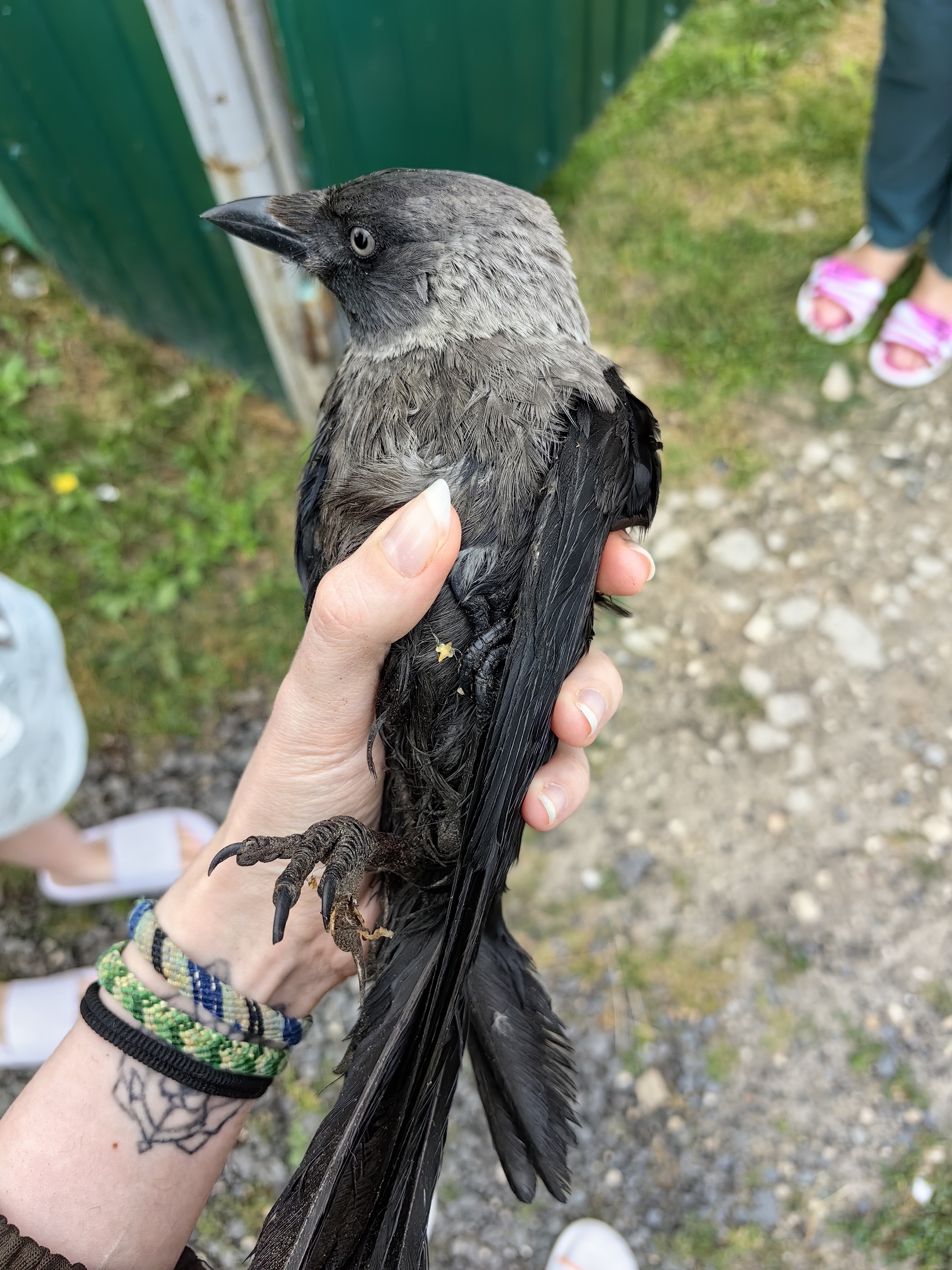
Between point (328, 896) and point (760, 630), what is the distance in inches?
90.0

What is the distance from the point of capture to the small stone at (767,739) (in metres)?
3.30

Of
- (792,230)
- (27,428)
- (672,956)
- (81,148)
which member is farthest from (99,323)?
(672,956)

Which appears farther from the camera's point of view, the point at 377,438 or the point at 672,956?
the point at 672,956

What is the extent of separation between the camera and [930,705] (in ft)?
10.9

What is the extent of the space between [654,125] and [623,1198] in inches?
204

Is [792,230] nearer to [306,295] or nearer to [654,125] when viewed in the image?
[654,125]

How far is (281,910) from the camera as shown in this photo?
1.76 meters

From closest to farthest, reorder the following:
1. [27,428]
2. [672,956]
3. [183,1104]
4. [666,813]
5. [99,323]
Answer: [183,1104]
[672,956]
[666,813]
[27,428]
[99,323]

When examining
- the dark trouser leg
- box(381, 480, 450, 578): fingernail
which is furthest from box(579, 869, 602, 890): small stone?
the dark trouser leg

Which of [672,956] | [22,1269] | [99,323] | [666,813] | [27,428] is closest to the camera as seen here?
[22,1269]

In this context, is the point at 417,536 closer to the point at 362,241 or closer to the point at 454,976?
the point at 454,976

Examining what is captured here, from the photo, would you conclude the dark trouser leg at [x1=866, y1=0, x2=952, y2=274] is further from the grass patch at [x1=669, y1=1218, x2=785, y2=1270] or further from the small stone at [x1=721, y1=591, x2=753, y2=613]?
the grass patch at [x1=669, y1=1218, x2=785, y2=1270]

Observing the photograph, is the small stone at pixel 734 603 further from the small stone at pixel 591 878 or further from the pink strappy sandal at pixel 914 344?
the pink strappy sandal at pixel 914 344

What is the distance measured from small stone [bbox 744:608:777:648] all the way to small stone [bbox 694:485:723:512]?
0.54 m
